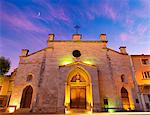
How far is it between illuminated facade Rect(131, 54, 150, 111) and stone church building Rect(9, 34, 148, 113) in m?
1.18

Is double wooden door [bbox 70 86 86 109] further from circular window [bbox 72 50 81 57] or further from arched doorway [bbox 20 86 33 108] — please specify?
arched doorway [bbox 20 86 33 108]

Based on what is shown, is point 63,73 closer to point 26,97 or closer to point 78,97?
point 78,97

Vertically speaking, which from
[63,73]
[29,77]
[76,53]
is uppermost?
[76,53]

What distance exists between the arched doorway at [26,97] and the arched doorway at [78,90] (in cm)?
553

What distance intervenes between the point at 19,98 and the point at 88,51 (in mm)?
12311

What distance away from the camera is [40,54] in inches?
811

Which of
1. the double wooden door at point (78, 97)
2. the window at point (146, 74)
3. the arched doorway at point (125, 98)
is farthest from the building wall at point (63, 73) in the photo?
the window at point (146, 74)

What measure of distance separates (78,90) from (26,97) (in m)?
7.53

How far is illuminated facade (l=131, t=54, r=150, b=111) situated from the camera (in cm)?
1897

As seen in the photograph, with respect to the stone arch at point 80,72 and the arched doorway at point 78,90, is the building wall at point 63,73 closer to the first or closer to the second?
the stone arch at point 80,72

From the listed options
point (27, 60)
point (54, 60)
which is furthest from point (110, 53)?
point (27, 60)

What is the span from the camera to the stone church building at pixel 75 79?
54.6 ft

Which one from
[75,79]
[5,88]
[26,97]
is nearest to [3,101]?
[5,88]

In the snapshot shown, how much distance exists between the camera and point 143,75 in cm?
2058
